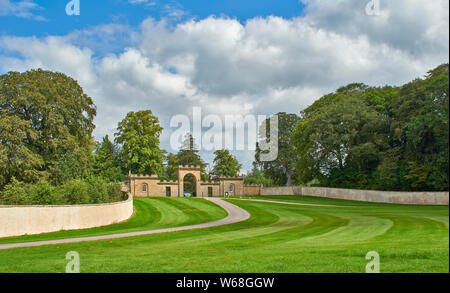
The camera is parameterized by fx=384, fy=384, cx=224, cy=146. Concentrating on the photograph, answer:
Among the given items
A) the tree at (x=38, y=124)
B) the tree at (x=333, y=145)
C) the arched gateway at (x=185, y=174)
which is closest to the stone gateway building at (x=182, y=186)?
the arched gateway at (x=185, y=174)

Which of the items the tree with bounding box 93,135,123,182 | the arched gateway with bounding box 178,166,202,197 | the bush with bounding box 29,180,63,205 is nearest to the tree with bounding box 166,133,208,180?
the tree with bounding box 93,135,123,182

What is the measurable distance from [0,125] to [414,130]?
3427 cm

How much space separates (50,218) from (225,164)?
60763 mm

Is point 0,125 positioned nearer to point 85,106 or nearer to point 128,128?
point 85,106

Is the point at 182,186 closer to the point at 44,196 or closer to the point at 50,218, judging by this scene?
the point at 44,196

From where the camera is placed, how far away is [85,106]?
138 ft

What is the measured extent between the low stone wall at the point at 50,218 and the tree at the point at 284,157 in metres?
46.4

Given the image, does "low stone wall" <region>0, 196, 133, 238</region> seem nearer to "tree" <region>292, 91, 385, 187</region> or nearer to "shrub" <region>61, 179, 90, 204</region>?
"shrub" <region>61, 179, 90, 204</region>

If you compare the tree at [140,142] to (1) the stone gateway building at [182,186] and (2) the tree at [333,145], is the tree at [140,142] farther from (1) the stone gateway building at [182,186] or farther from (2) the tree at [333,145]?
(2) the tree at [333,145]

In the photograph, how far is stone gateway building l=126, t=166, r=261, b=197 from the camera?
57.9m

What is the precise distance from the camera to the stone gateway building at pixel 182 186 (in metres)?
57.9

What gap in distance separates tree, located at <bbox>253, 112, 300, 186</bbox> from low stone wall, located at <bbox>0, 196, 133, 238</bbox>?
46423 mm

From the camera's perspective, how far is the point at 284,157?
69.1 m
